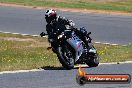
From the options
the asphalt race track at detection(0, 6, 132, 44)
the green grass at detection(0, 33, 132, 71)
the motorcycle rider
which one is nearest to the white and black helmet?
the motorcycle rider

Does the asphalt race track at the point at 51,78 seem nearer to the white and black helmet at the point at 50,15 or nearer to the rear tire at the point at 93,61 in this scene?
the rear tire at the point at 93,61

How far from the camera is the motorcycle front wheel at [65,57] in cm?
1360

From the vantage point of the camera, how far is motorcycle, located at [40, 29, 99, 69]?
13.7 metres

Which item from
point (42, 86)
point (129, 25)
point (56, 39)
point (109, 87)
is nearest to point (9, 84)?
point (42, 86)

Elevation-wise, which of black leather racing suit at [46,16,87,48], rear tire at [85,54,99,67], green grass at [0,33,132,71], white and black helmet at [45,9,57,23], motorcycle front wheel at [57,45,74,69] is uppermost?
white and black helmet at [45,9,57,23]

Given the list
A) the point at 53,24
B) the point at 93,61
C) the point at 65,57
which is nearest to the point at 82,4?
the point at 93,61

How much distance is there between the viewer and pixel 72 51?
559 inches

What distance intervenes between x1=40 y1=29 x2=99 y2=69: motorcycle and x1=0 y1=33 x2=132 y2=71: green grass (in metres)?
0.55

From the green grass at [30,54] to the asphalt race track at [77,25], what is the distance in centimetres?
89

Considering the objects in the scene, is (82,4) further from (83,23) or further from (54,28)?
(54,28)

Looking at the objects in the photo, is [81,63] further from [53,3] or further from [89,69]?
[53,3]

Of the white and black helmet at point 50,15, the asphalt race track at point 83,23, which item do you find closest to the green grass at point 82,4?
the asphalt race track at point 83,23

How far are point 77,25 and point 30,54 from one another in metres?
12.0

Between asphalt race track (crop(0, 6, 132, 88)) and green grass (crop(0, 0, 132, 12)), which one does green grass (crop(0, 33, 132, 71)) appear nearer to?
asphalt race track (crop(0, 6, 132, 88))
